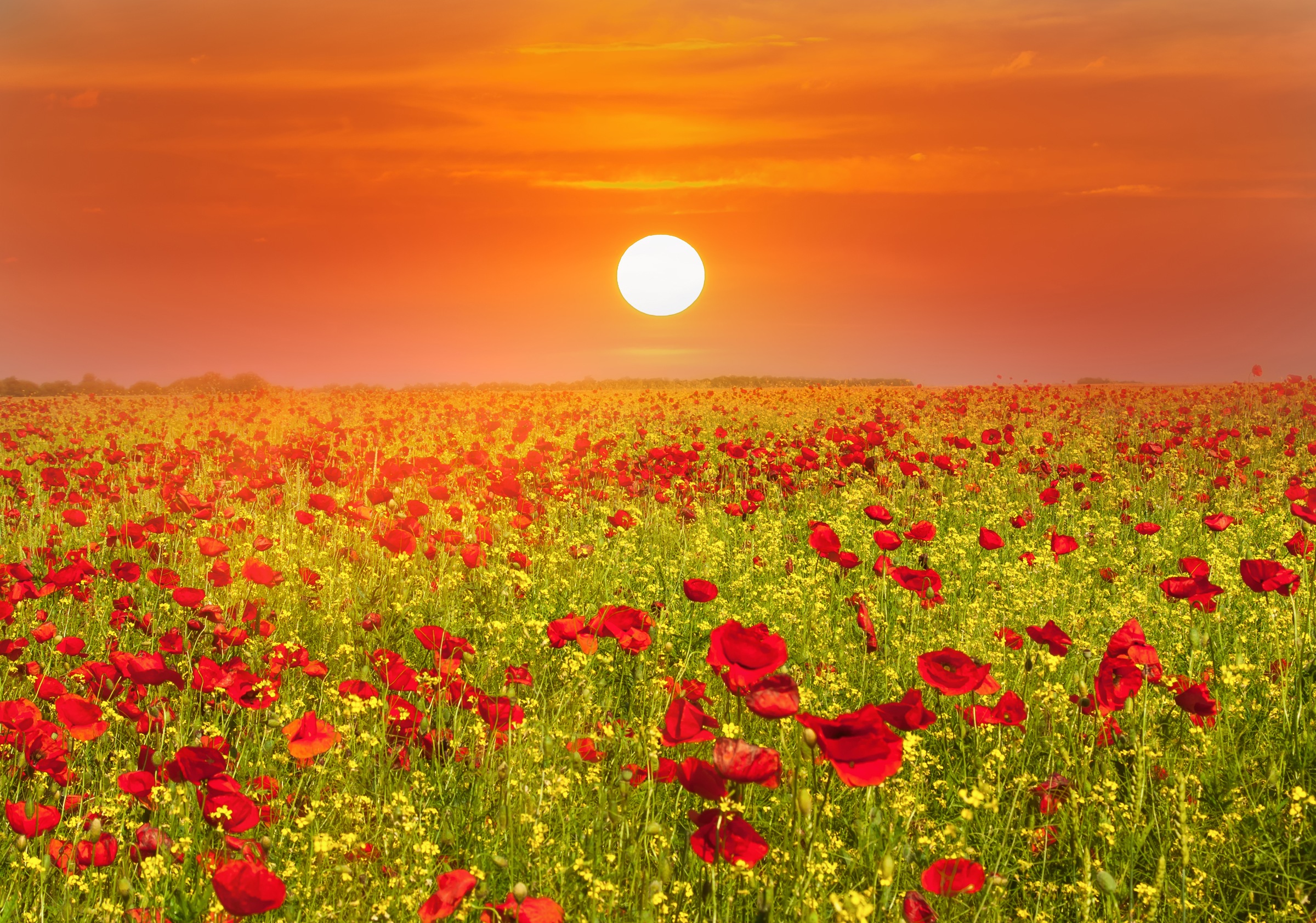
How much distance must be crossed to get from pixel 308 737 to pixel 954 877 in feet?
5.62

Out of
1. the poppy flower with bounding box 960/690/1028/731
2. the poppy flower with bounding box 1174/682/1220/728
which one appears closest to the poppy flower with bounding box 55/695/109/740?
the poppy flower with bounding box 960/690/1028/731

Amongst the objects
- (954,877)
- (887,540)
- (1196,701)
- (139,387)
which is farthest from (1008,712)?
(139,387)

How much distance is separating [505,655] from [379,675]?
56cm

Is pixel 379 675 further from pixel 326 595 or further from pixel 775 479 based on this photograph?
pixel 775 479

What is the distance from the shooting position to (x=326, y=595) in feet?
14.9

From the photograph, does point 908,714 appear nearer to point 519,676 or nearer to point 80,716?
point 519,676

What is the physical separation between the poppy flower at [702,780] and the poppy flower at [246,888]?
84 cm

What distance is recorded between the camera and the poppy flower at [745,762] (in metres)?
1.69

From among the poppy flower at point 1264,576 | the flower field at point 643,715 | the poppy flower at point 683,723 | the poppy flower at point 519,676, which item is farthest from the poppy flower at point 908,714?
the poppy flower at point 1264,576

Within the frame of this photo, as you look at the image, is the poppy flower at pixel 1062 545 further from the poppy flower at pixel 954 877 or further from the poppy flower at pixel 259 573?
the poppy flower at pixel 259 573

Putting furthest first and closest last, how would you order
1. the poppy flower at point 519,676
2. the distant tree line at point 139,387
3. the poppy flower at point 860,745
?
1. the distant tree line at point 139,387
2. the poppy flower at point 519,676
3. the poppy flower at point 860,745

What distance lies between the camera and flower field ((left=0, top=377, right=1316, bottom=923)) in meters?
2.10

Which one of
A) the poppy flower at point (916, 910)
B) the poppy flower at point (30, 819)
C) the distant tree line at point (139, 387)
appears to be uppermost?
the distant tree line at point (139, 387)

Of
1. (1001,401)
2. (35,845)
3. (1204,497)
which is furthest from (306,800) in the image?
(1001,401)
